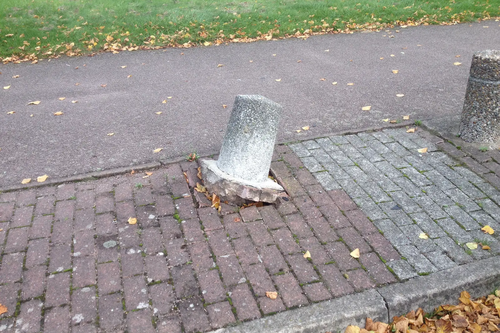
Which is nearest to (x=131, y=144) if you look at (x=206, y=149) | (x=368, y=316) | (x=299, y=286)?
(x=206, y=149)

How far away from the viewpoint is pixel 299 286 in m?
3.27

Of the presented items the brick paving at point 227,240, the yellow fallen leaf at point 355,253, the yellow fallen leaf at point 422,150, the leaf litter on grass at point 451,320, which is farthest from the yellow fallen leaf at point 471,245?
the yellow fallen leaf at point 422,150

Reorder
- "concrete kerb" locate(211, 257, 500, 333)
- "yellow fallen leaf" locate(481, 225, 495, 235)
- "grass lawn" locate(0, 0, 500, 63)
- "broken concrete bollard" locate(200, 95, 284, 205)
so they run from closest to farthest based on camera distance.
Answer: "concrete kerb" locate(211, 257, 500, 333), "yellow fallen leaf" locate(481, 225, 495, 235), "broken concrete bollard" locate(200, 95, 284, 205), "grass lawn" locate(0, 0, 500, 63)

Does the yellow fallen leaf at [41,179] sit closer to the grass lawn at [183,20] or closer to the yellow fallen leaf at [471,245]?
the yellow fallen leaf at [471,245]

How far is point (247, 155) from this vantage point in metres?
4.11

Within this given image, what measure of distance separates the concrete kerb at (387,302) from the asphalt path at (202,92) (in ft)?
8.57

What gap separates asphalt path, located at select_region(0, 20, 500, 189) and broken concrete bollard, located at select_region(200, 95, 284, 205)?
1113 mm

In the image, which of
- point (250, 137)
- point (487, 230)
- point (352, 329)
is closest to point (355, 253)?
point (352, 329)

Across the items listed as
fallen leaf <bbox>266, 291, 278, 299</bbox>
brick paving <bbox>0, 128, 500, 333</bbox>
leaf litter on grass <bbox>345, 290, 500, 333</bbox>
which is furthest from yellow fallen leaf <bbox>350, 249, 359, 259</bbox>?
fallen leaf <bbox>266, 291, 278, 299</bbox>

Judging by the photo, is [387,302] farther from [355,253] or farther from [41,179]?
[41,179]

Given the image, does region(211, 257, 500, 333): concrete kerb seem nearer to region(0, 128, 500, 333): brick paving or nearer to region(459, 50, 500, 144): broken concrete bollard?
region(0, 128, 500, 333): brick paving

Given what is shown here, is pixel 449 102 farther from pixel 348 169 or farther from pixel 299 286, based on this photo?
pixel 299 286

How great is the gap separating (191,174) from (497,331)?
3120mm

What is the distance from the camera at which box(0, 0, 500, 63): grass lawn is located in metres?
9.20
